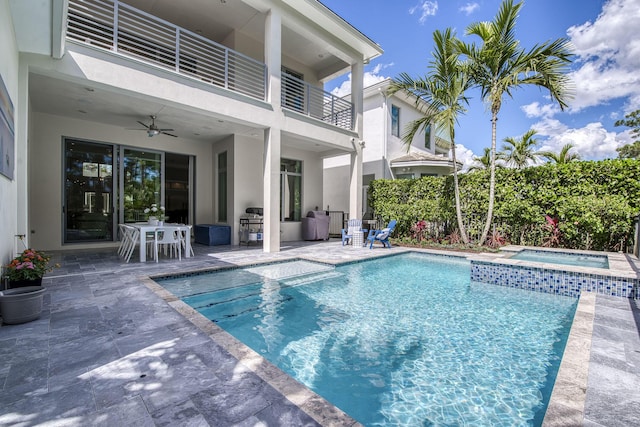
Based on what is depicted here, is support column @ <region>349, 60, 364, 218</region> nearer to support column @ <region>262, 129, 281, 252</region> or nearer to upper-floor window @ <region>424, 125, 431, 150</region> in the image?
support column @ <region>262, 129, 281, 252</region>

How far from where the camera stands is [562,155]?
16.1 meters

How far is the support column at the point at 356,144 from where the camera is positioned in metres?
10.8

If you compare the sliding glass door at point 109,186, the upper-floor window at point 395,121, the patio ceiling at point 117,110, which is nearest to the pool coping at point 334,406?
the patio ceiling at point 117,110

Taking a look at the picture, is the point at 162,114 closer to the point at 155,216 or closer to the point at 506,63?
the point at 155,216

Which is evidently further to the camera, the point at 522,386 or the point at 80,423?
the point at 522,386

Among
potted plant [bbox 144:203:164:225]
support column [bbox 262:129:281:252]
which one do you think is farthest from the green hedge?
potted plant [bbox 144:203:164:225]

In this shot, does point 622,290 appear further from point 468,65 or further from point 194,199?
point 194,199

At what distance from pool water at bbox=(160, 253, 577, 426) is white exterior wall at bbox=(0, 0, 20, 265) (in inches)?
86.6

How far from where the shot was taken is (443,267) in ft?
24.6

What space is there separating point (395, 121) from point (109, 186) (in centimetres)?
1252

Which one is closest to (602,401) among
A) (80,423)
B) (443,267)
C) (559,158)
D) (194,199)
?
(80,423)

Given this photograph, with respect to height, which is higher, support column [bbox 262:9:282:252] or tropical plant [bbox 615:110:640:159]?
tropical plant [bbox 615:110:640:159]

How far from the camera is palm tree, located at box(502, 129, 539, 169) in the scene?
16.6m

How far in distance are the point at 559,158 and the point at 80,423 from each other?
68.4 ft
